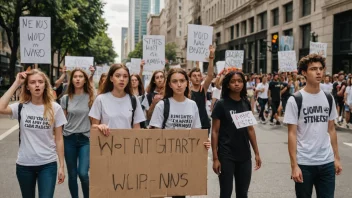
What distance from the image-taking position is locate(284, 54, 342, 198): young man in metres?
3.86

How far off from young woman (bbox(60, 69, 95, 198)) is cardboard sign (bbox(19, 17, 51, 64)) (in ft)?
11.4

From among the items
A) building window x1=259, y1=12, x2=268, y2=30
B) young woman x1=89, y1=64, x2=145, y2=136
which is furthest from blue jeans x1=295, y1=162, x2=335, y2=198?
building window x1=259, y1=12, x2=268, y2=30

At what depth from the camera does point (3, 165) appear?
8.05 metres

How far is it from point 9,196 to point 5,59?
48.7 m

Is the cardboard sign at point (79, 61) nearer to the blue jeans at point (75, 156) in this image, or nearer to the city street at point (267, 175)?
the city street at point (267, 175)

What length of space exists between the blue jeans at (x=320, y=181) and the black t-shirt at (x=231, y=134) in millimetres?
638

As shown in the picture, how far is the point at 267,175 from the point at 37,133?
14.7 ft

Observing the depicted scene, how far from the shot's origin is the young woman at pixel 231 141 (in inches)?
168

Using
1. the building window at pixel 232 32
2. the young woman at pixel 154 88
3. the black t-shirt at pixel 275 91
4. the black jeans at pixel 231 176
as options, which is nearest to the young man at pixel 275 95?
the black t-shirt at pixel 275 91

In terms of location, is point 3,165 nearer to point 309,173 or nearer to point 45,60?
point 45,60

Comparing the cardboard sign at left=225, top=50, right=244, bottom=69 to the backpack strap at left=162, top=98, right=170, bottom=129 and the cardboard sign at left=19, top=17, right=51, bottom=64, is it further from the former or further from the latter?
the backpack strap at left=162, top=98, right=170, bottom=129

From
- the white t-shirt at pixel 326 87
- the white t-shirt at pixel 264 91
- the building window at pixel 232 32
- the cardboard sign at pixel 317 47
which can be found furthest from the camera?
the building window at pixel 232 32

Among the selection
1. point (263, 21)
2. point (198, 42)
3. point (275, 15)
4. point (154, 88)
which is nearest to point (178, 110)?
point (154, 88)

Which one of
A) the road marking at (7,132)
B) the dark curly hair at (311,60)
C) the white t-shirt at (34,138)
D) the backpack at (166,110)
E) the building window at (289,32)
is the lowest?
the road marking at (7,132)
